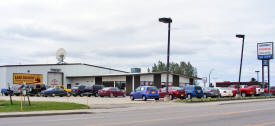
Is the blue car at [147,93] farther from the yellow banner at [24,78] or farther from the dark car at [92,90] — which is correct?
the yellow banner at [24,78]

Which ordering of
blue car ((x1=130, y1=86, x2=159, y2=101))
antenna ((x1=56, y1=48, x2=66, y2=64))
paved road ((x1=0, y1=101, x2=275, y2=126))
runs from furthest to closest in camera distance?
antenna ((x1=56, y1=48, x2=66, y2=64)) < blue car ((x1=130, y1=86, x2=159, y2=101)) < paved road ((x1=0, y1=101, x2=275, y2=126))

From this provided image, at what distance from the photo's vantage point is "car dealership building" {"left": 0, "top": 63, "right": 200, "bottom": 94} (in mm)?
54625

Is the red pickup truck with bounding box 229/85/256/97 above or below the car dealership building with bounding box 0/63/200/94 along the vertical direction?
below

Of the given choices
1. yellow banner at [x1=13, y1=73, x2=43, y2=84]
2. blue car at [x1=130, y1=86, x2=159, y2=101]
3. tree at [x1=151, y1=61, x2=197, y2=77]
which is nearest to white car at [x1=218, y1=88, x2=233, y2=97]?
blue car at [x1=130, y1=86, x2=159, y2=101]

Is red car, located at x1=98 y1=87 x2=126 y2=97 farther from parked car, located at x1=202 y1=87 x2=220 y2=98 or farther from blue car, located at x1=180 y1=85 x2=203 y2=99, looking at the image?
parked car, located at x1=202 y1=87 x2=220 y2=98

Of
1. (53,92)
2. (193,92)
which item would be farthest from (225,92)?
(53,92)

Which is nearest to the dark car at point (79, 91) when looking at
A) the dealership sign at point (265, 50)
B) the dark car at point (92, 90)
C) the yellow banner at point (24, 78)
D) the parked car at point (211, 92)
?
the dark car at point (92, 90)

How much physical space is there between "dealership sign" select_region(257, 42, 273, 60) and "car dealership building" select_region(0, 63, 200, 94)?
13.1 metres

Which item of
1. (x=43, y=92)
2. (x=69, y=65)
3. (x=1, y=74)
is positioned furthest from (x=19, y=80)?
(x=69, y=65)

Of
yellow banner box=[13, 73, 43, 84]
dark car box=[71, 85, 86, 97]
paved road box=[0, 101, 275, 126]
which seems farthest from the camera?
dark car box=[71, 85, 86, 97]

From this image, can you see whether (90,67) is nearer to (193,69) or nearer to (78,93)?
(78,93)

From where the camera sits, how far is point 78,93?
47.2m

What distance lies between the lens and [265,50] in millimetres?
50250

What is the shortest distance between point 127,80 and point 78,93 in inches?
411
